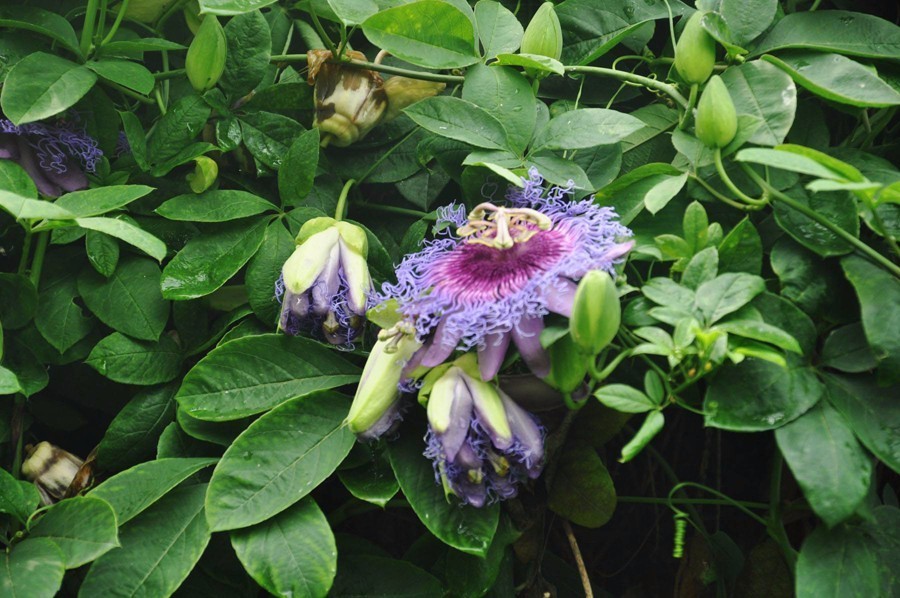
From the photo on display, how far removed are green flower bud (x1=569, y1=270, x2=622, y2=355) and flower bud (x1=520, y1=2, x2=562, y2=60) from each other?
37cm

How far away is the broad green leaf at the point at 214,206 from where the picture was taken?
3.28ft

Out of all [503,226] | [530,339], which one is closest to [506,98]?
[503,226]

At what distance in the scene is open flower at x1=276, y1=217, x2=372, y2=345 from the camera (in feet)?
3.00

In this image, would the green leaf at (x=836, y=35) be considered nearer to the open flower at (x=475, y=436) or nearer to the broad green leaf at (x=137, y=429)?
the open flower at (x=475, y=436)

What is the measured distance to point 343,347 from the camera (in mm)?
954

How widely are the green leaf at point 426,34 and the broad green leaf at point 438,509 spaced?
0.44 m

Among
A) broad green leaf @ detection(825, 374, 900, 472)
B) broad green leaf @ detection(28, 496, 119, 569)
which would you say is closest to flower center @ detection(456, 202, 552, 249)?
broad green leaf @ detection(825, 374, 900, 472)

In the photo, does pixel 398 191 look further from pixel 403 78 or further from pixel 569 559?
pixel 569 559

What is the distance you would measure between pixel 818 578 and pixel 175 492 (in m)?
0.64

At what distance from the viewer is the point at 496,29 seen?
3.41 ft

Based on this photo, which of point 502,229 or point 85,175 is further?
point 85,175

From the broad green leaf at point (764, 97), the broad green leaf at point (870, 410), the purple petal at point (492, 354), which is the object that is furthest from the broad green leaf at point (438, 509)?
the broad green leaf at point (764, 97)

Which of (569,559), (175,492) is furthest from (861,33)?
(175,492)

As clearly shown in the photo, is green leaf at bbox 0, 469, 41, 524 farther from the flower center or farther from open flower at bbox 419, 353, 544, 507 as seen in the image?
the flower center
